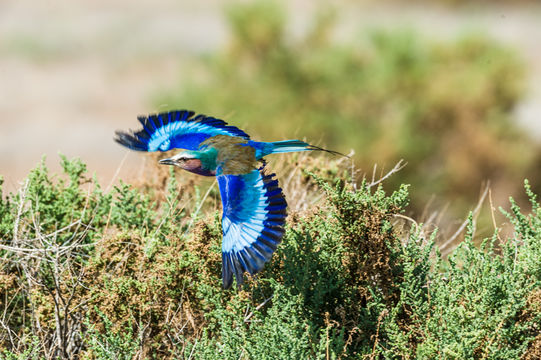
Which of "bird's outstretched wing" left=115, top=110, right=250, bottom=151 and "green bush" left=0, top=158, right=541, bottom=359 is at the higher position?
"bird's outstretched wing" left=115, top=110, right=250, bottom=151

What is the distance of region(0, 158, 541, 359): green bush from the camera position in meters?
4.16

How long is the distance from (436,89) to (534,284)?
34.3ft

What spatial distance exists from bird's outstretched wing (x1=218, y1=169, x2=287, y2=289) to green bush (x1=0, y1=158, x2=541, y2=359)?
0.92 feet

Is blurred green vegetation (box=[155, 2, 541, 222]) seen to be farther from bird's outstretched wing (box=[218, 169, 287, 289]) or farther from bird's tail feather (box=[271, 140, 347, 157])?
bird's outstretched wing (box=[218, 169, 287, 289])

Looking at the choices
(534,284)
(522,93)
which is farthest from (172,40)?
(534,284)

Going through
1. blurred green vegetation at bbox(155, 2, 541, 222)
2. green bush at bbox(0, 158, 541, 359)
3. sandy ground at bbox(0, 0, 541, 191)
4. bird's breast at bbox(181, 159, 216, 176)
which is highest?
sandy ground at bbox(0, 0, 541, 191)

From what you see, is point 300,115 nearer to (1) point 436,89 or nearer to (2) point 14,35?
(1) point 436,89

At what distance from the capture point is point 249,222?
13.6 feet

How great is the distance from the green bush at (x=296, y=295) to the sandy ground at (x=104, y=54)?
11745 mm

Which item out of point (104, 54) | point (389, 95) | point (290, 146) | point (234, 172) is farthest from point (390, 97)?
point (104, 54)

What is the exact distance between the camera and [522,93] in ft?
47.6

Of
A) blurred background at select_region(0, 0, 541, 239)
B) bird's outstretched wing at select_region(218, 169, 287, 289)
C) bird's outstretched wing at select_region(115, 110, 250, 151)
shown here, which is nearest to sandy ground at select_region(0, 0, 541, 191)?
blurred background at select_region(0, 0, 541, 239)

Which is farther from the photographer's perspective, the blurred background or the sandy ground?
the sandy ground

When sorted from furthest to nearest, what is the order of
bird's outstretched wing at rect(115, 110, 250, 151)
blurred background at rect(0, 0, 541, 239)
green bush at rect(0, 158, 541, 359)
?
blurred background at rect(0, 0, 541, 239) → bird's outstretched wing at rect(115, 110, 250, 151) → green bush at rect(0, 158, 541, 359)
